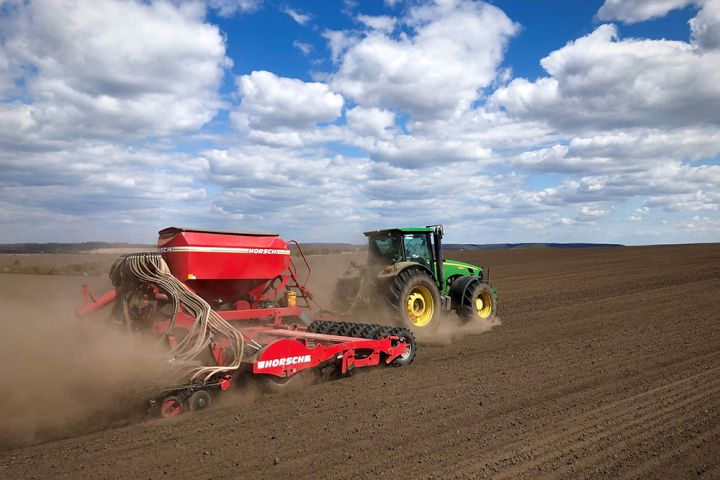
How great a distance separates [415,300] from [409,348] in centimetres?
224

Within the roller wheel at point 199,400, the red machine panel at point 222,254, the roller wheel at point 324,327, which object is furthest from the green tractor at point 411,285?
the roller wheel at point 199,400

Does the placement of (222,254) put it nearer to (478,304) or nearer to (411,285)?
(411,285)

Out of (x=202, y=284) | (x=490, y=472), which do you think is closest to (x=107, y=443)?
(x=202, y=284)

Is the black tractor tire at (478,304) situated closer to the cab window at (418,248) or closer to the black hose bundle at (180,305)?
the cab window at (418,248)

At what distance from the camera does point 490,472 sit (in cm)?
404

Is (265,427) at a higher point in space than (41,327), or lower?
lower

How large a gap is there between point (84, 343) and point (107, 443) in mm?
1599

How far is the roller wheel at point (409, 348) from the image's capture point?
295 inches

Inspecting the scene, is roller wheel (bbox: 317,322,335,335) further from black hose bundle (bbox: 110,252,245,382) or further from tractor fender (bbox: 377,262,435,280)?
black hose bundle (bbox: 110,252,245,382)

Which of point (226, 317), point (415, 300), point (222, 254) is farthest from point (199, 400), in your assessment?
point (415, 300)

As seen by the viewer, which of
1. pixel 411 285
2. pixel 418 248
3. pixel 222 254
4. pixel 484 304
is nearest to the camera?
pixel 222 254

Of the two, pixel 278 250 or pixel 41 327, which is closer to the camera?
pixel 41 327

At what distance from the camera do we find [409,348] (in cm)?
765

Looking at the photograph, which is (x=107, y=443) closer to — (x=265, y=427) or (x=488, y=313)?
(x=265, y=427)
